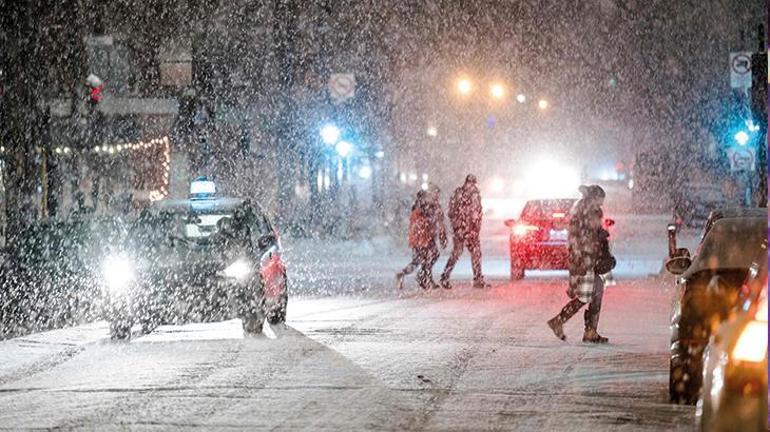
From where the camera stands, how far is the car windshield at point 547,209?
24047 millimetres

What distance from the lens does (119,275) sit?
51.4 ft

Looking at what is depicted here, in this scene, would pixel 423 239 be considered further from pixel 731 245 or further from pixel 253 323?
pixel 731 245

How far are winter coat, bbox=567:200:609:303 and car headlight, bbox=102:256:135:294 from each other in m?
4.75

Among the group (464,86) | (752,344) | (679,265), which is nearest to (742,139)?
(464,86)

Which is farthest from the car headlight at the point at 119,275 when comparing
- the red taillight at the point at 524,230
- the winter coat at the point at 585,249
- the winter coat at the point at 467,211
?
the red taillight at the point at 524,230

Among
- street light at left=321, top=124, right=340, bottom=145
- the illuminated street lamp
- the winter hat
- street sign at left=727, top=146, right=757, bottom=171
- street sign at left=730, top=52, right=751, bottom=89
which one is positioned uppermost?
the illuminated street lamp

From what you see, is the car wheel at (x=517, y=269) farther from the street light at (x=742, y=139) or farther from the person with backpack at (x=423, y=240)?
the street light at (x=742, y=139)

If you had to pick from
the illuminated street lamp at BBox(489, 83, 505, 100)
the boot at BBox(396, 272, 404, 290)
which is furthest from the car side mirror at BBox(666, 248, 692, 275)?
the illuminated street lamp at BBox(489, 83, 505, 100)

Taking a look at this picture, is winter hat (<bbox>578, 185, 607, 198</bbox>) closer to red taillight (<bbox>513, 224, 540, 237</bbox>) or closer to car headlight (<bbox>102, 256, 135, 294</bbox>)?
car headlight (<bbox>102, 256, 135, 294</bbox>)

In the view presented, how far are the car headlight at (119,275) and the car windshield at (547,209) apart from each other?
9849mm

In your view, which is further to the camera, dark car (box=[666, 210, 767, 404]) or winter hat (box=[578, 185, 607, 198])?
winter hat (box=[578, 185, 607, 198])

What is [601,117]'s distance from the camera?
322 ft

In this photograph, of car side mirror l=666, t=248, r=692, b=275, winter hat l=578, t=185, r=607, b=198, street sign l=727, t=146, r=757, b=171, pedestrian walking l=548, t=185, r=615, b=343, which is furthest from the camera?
street sign l=727, t=146, r=757, b=171

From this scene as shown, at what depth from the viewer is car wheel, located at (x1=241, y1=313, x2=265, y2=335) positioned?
15.4m
